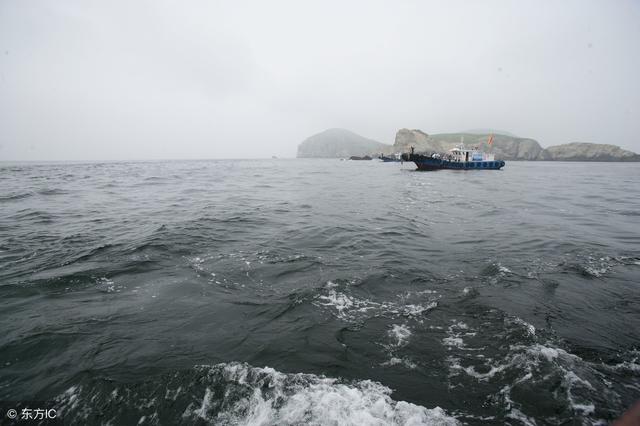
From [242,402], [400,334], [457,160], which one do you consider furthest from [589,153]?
[242,402]

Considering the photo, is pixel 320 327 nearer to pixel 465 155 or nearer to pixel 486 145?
pixel 465 155

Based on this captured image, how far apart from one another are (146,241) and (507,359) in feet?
35.6

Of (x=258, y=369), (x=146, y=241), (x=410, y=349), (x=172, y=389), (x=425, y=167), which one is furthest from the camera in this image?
A: (x=425, y=167)

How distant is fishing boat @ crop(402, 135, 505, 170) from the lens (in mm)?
54875

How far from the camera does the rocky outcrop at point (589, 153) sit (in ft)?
507

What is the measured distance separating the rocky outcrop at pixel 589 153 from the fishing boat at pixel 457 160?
152224mm

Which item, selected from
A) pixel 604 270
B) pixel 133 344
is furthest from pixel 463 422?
pixel 604 270

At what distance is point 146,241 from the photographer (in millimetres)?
10242

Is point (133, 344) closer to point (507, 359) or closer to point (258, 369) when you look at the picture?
point (258, 369)

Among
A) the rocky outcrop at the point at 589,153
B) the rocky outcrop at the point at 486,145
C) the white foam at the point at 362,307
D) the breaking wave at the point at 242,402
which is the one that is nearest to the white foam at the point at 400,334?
the white foam at the point at 362,307

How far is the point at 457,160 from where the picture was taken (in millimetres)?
58906

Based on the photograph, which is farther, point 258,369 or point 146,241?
point 146,241

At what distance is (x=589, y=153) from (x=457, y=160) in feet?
529

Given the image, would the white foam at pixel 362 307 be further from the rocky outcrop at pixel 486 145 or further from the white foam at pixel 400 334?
the rocky outcrop at pixel 486 145
